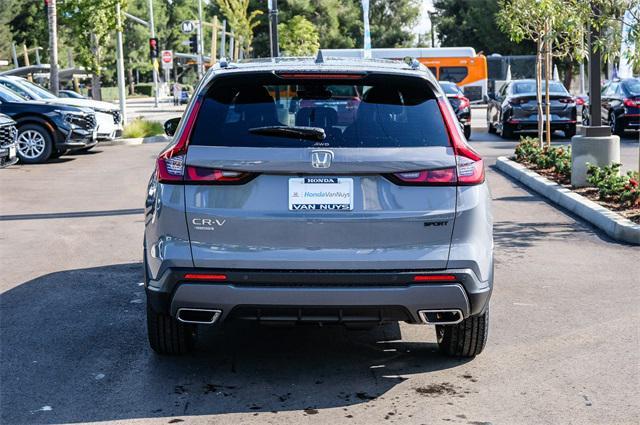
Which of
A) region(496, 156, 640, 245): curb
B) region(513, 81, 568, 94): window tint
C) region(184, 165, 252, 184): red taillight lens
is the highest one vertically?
region(513, 81, 568, 94): window tint

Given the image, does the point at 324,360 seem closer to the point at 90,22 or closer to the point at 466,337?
the point at 466,337

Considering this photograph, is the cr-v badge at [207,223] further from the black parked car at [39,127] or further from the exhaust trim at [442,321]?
the black parked car at [39,127]

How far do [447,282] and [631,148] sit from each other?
17.9m

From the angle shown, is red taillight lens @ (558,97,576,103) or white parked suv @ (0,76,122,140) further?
red taillight lens @ (558,97,576,103)

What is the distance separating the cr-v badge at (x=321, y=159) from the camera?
5.18 m

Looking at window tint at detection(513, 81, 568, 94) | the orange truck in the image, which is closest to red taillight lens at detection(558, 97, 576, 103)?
window tint at detection(513, 81, 568, 94)

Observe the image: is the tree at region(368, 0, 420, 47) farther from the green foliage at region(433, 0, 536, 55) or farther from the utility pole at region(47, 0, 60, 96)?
the utility pole at region(47, 0, 60, 96)

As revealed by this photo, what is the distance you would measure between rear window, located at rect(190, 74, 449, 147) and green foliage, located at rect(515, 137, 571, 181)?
392 inches

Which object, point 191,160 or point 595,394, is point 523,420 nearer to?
point 595,394

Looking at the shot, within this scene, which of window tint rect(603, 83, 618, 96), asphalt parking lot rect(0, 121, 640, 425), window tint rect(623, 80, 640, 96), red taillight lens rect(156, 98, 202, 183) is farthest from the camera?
window tint rect(603, 83, 618, 96)

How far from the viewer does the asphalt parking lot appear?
5117 millimetres

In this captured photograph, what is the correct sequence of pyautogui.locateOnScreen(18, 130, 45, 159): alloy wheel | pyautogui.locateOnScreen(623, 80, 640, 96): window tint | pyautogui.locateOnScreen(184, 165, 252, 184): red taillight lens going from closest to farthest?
pyautogui.locateOnScreen(184, 165, 252, 184): red taillight lens
pyautogui.locateOnScreen(18, 130, 45, 159): alloy wheel
pyautogui.locateOnScreen(623, 80, 640, 96): window tint

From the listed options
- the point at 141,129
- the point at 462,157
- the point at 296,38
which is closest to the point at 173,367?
the point at 462,157

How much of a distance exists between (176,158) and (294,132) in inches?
25.1
